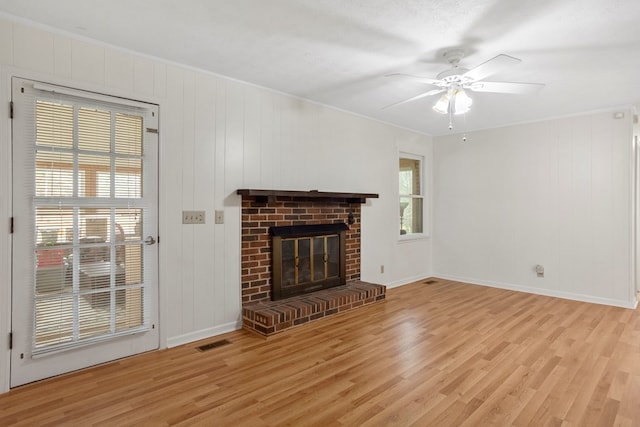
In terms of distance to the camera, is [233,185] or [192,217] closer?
[192,217]

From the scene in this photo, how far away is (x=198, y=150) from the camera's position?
10.6ft

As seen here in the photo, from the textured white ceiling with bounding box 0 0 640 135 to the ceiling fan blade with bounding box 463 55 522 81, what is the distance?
210 millimetres

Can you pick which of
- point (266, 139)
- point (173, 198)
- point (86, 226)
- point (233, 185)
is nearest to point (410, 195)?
point (266, 139)

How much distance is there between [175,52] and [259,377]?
2619 mm

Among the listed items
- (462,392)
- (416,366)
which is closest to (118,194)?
(416,366)

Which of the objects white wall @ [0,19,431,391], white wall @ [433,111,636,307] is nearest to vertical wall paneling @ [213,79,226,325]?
white wall @ [0,19,431,391]

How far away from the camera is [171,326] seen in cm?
309

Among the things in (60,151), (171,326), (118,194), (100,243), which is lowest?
(171,326)

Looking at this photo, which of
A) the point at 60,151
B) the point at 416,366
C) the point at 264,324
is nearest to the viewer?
the point at 60,151

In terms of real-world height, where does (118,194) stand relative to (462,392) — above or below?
above

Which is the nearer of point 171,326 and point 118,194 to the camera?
point 118,194

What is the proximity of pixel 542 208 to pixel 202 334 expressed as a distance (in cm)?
469

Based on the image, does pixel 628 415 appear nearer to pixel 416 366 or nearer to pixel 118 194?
pixel 416 366

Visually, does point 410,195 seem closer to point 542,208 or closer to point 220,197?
point 542,208
